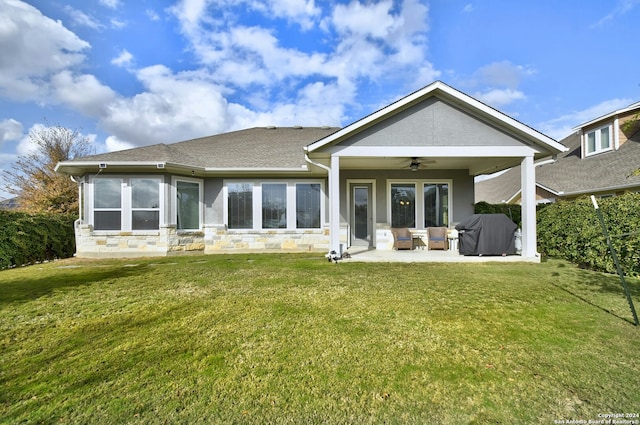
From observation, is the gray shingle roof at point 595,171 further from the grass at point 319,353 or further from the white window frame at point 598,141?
the grass at point 319,353

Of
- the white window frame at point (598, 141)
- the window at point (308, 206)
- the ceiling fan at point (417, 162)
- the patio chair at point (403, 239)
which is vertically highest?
the white window frame at point (598, 141)

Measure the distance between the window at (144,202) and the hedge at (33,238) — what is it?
2722 mm

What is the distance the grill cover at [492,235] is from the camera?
827cm

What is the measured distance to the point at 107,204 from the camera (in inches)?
378

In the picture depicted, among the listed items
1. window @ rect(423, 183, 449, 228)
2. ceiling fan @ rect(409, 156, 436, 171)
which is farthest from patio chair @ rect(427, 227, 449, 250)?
ceiling fan @ rect(409, 156, 436, 171)

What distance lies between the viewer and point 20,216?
8898mm

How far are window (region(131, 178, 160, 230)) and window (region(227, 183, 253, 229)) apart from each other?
7.81 ft

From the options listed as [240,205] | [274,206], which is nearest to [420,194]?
[274,206]

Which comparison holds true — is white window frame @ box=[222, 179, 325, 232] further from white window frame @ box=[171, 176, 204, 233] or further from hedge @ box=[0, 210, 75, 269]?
hedge @ box=[0, 210, 75, 269]

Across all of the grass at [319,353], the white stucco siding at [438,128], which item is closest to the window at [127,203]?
the grass at [319,353]

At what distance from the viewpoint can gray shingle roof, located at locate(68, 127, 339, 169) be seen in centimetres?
990

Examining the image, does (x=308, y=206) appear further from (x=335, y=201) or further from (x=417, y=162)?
(x=417, y=162)

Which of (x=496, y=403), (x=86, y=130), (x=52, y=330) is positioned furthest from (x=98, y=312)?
(x=86, y=130)

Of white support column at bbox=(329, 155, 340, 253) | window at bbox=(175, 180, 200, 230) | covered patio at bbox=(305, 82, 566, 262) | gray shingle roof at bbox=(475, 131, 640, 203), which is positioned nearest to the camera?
covered patio at bbox=(305, 82, 566, 262)
